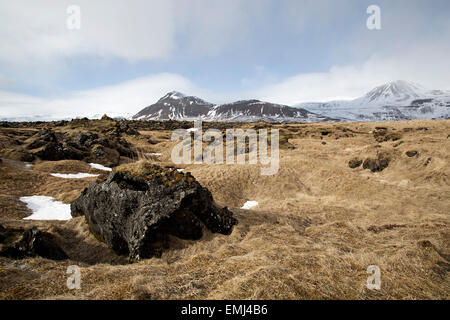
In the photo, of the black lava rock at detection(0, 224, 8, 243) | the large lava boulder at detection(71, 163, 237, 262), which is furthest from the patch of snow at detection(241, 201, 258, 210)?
the black lava rock at detection(0, 224, 8, 243)

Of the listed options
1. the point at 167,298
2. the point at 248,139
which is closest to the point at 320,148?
the point at 248,139

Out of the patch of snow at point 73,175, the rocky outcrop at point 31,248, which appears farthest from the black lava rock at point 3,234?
the patch of snow at point 73,175

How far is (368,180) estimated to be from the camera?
19547 mm

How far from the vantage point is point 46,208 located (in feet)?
50.3

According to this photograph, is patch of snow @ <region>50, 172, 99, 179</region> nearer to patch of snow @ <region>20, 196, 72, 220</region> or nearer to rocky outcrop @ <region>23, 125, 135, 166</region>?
patch of snow @ <region>20, 196, 72, 220</region>

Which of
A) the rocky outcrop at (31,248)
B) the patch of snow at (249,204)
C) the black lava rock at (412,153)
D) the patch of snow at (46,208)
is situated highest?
the black lava rock at (412,153)

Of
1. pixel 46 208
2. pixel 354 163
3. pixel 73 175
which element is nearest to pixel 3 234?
pixel 46 208

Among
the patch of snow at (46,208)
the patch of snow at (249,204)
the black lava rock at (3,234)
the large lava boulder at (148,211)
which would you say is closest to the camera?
the black lava rock at (3,234)

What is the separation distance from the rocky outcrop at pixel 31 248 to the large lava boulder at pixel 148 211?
2.11 meters

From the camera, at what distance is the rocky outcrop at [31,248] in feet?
23.4

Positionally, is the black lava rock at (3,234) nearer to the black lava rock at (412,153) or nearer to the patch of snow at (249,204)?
the patch of snow at (249,204)

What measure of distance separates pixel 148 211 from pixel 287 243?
20.7 ft

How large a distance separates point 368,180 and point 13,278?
24085 mm
